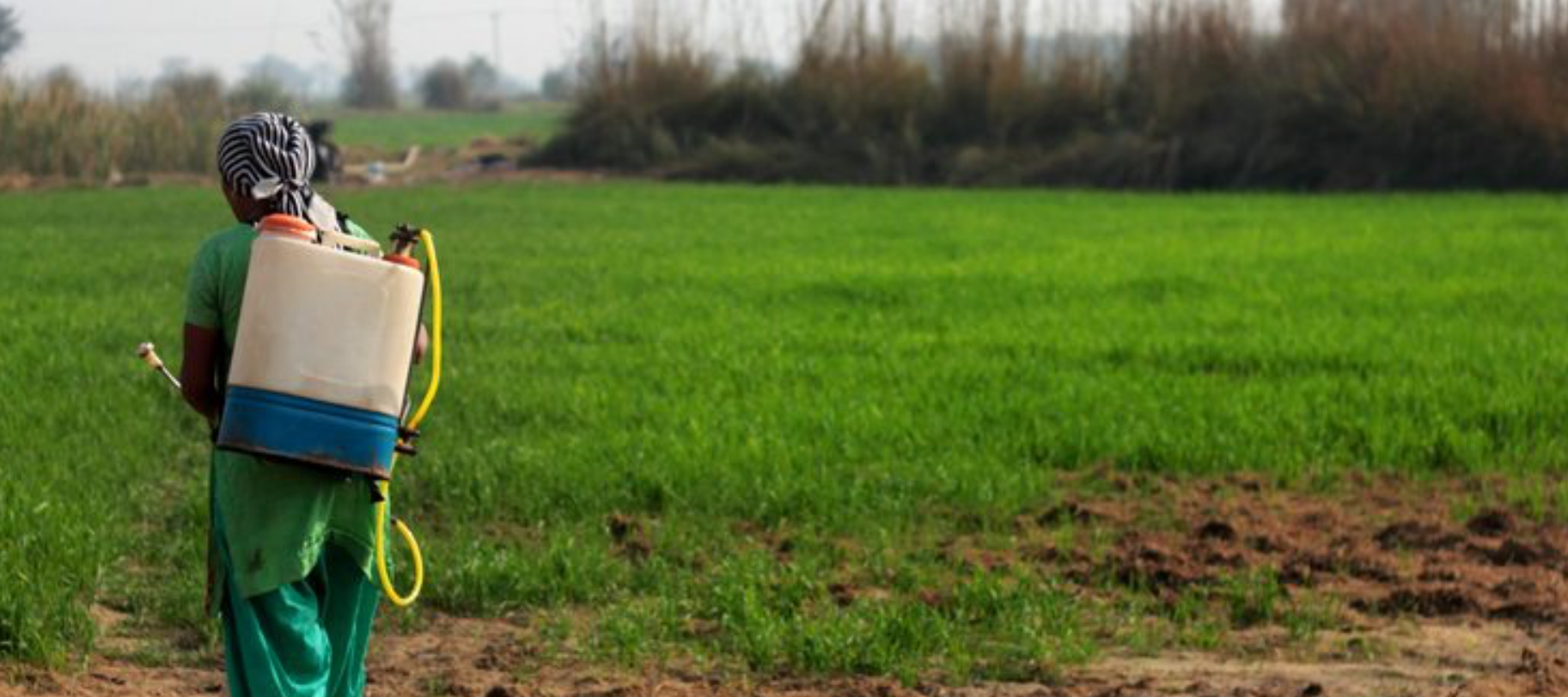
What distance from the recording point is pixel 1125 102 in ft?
124

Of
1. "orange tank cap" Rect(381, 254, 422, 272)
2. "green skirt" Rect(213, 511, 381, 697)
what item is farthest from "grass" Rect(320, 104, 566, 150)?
"orange tank cap" Rect(381, 254, 422, 272)

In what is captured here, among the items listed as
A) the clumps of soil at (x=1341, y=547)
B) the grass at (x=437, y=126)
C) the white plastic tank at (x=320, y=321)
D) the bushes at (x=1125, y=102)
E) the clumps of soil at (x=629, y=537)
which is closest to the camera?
the white plastic tank at (x=320, y=321)

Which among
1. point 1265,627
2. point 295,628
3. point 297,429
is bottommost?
point 1265,627

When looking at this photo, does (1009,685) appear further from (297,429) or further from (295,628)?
(297,429)

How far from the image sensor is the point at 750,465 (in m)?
8.89

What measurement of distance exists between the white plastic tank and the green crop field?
7.16 feet

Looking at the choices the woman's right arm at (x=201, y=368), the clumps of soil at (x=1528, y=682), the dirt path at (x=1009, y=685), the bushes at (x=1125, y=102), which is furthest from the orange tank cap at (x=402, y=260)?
the bushes at (x=1125, y=102)

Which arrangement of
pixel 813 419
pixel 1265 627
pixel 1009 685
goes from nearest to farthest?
pixel 1009 685 → pixel 1265 627 → pixel 813 419

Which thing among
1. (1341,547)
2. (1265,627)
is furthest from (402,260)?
(1341,547)

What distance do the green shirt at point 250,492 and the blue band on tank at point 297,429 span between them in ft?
0.45

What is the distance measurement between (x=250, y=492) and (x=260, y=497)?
2 centimetres

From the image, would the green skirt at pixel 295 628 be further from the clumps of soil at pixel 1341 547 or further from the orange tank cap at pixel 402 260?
the clumps of soil at pixel 1341 547

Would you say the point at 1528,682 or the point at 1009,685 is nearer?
the point at 1528,682

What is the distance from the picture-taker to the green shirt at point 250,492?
4.49 metres
